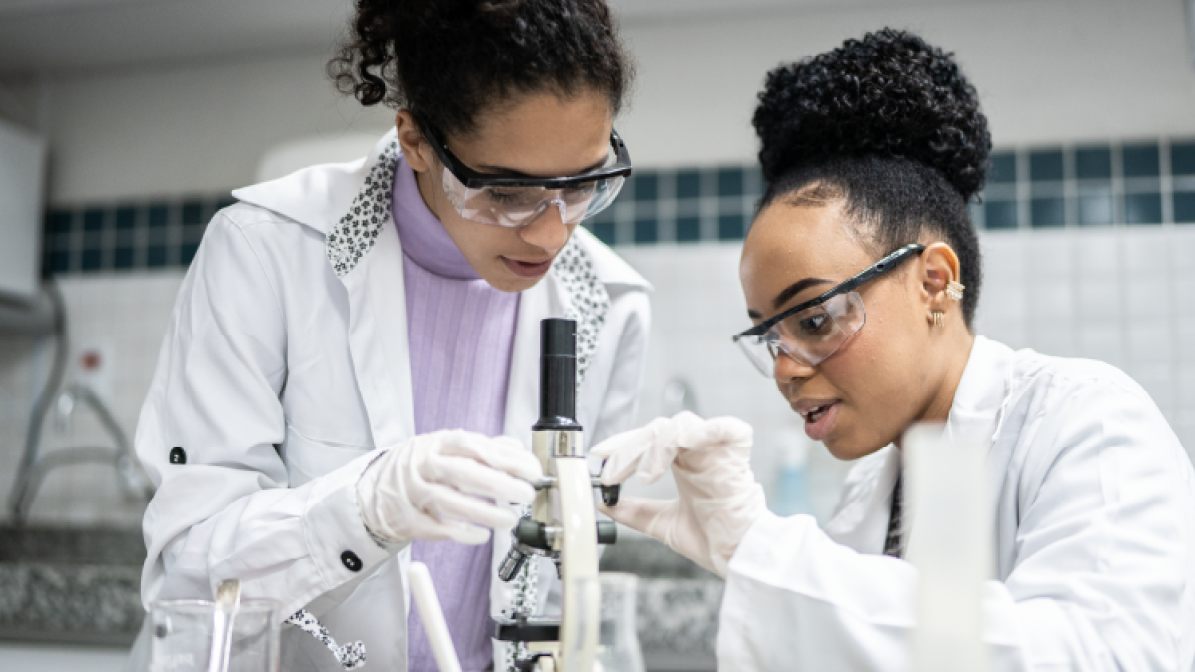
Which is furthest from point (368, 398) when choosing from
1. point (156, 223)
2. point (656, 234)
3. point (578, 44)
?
point (156, 223)

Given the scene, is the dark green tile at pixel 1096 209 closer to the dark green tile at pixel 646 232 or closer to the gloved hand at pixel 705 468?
the dark green tile at pixel 646 232

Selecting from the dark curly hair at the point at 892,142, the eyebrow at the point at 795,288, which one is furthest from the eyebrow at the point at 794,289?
the dark curly hair at the point at 892,142

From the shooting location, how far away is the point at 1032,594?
111 cm

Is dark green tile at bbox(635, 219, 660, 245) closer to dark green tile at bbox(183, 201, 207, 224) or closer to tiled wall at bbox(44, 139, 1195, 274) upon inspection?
tiled wall at bbox(44, 139, 1195, 274)

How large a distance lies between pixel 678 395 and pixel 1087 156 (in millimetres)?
1748

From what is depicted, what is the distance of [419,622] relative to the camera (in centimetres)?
166

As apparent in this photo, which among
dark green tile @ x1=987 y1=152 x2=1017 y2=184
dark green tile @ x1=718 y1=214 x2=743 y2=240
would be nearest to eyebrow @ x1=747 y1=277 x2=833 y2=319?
dark green tile @ x1=718 y1=214 x2=743 y2=240

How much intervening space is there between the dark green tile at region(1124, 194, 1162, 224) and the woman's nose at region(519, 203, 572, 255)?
9.62ft

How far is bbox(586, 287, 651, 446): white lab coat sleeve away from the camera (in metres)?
1.88

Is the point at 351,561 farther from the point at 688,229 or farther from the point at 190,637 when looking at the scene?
the point at 688,229

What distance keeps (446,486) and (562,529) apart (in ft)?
0.67

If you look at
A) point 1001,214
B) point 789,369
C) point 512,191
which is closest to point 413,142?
point 512,191

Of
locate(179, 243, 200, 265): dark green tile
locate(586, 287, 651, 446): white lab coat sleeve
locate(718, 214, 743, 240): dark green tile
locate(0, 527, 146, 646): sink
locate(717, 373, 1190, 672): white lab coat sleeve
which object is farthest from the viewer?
locate(179, 243, 200, 265): dark green tile

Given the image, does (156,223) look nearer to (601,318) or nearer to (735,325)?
(735,325)
